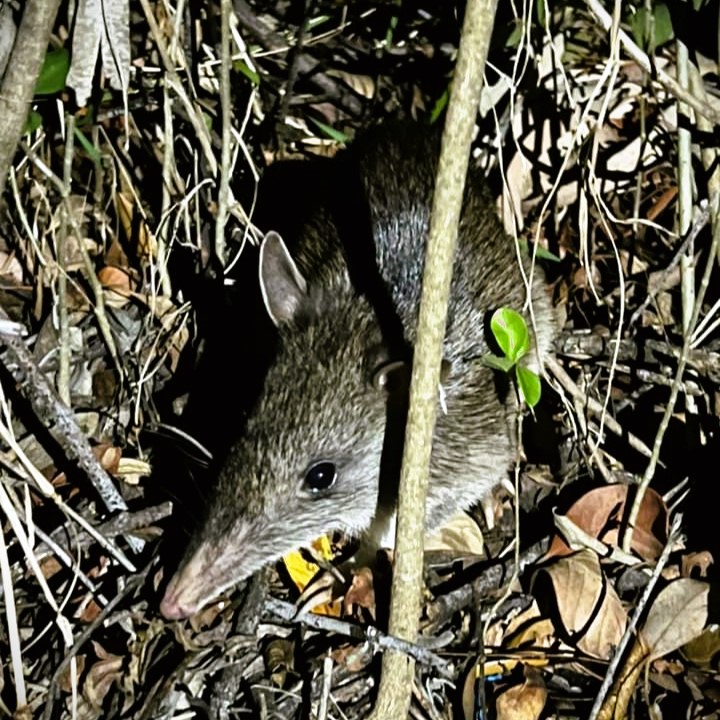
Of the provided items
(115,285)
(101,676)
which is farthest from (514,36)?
(101,676)

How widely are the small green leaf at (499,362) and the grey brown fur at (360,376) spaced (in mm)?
161

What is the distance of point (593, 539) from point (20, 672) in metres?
2.00

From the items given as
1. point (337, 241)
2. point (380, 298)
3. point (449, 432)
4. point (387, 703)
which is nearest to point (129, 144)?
point (337, 241)

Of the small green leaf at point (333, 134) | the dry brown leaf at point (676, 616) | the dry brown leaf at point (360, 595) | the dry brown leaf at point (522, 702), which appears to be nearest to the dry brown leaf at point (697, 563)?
the dry brown leaf at point (676, 616)

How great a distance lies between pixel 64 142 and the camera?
16.3 feet

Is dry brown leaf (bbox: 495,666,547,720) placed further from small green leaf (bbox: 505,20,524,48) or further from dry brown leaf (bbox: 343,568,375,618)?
small green leaf (bbox: 505,20,524,48)

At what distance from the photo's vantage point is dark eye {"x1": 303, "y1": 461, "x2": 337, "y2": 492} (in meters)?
4.35

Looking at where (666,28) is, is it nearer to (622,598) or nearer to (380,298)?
(380,298)

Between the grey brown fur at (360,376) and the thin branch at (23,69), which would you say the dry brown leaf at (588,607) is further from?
the thin branch at (23,69)

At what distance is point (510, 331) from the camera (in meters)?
4.28

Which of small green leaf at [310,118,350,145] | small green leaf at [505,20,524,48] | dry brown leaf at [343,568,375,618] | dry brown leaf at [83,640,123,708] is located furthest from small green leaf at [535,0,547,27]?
dry brown leaf at [83,640,123,708]

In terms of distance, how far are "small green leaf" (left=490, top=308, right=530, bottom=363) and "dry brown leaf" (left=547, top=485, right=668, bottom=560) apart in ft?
2.67

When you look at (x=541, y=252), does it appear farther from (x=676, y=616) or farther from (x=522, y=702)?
(x=522, y=702)

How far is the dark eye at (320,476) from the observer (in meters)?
4.35
